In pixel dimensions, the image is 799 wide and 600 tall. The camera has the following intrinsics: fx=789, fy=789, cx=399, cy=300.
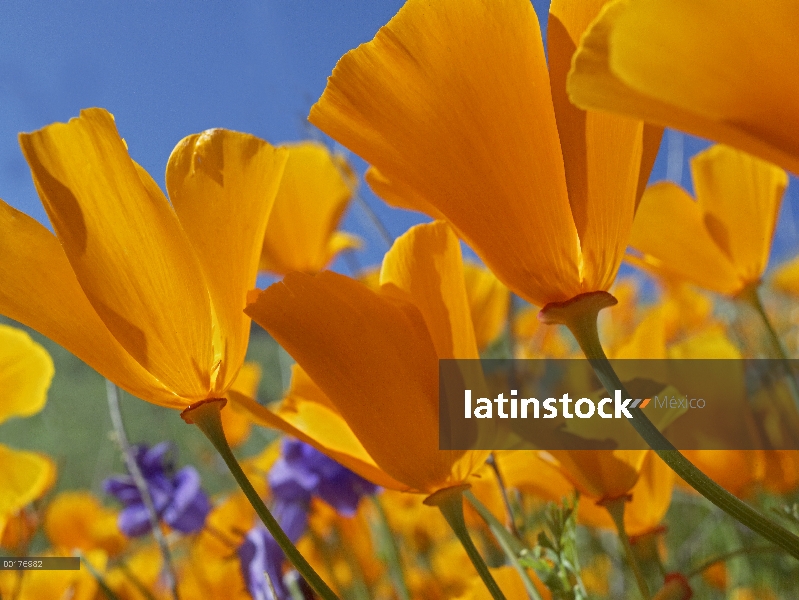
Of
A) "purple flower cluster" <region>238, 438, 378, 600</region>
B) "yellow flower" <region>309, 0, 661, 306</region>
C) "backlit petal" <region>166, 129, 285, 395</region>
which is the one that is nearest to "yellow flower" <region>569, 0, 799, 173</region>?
"yellow flower" <region>309, 0, 661, 306</region>

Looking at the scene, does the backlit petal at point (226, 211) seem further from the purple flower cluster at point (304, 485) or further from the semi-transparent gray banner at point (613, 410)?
the purple flower cluster at point (304, 485)

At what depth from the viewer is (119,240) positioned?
420 mm

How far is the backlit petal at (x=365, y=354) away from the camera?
1.34ft

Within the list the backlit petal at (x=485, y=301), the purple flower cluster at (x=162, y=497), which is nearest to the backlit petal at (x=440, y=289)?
the backlit petal at (x=485, y=301)

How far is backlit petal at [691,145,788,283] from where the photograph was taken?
0.73 metres

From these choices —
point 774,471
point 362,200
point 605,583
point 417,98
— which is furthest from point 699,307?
point 417,98

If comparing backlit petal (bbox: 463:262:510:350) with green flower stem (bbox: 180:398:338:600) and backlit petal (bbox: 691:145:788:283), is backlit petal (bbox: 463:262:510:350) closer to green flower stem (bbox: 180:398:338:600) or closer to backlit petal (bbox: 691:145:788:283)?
backlit petal (bbox: 691:145:788:283)

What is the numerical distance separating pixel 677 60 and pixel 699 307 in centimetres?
143

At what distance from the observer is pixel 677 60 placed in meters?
0.27

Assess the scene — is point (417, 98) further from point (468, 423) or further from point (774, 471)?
point (774, 471)

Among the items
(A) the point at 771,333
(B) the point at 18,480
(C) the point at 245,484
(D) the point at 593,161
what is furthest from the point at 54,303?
(A) the point at 771,333

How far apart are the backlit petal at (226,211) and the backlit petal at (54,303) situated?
1.8 inches

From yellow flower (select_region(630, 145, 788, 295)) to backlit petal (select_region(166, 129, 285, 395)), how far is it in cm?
44

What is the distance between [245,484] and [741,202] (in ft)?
1.85
